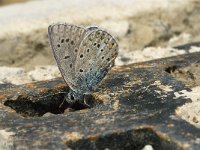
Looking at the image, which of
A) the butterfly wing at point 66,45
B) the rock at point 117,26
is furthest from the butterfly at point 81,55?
the rock at point 117,26

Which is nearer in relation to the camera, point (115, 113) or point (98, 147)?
point (98, 147)

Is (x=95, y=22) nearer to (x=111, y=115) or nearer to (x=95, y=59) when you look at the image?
(x=95, y=59)

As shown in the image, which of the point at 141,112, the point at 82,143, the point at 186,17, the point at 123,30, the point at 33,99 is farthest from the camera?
the point at 186,17

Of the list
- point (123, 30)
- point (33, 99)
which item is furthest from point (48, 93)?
point (123, 30)

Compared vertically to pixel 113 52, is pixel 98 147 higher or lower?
lower

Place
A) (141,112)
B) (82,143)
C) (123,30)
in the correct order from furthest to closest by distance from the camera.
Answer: (123,30) → (141,112) → (82,143)

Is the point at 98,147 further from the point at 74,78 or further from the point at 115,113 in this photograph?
the point at 74,78

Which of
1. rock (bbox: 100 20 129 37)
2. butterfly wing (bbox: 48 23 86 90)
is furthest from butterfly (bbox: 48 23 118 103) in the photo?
rock (bbox: 100 20 129 37)

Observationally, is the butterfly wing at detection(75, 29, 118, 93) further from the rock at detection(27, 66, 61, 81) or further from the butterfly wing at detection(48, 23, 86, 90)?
the rock at detection(27, 66, 61, 81)
